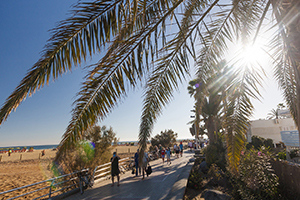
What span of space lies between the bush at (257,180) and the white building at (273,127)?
19071 mm

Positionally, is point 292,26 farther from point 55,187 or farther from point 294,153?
point 294,153

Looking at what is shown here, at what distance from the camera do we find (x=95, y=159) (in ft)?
33.8

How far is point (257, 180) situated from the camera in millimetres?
5473

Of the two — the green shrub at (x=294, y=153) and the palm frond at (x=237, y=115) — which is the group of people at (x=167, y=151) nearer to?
the green shrub at (x=294, y=153)

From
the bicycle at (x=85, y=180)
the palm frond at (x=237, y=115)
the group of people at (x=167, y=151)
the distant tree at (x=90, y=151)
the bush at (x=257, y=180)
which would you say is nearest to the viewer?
the palm frond at (x=237, y=115)

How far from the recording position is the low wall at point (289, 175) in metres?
5.42

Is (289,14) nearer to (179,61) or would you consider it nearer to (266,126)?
(179,61)

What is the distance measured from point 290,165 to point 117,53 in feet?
23.0

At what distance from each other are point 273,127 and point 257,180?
2283cm

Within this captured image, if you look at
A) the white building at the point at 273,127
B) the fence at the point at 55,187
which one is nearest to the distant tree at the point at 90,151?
the fence at the point at 55,187

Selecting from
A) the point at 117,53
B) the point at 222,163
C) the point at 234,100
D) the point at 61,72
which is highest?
the point at 117,53

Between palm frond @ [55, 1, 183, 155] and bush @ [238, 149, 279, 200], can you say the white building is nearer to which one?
bush @ [238, 149, 279, 200]

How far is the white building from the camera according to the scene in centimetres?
2240

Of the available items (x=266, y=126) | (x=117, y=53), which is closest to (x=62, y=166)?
(x=117, y=53)
